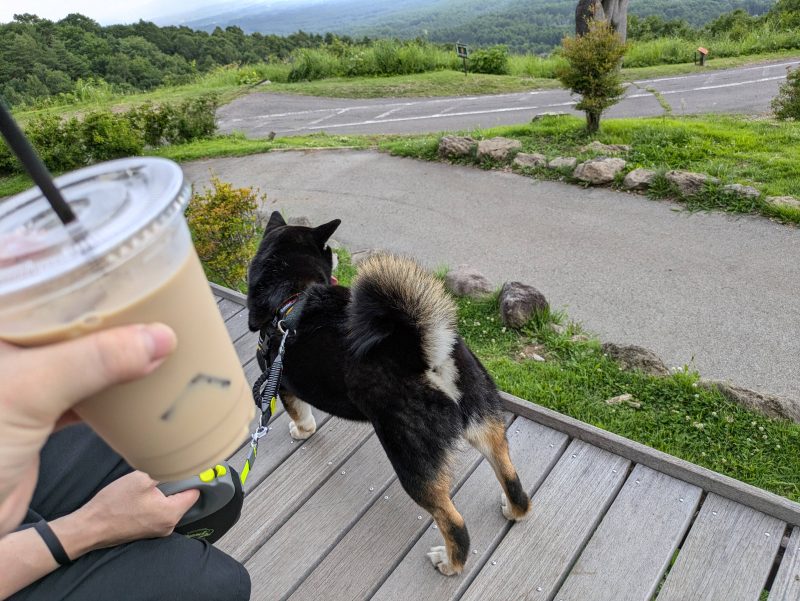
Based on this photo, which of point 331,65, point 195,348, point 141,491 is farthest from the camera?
point 331,65

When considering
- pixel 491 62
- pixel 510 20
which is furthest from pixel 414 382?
pixel 510 20

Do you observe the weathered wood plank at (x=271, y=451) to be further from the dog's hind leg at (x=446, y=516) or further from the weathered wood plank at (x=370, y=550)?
the dog's hind leg at (x=446, y=516)

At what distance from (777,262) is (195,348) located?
535 centimetres

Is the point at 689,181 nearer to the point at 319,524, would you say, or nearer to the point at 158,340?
the point at 319,524

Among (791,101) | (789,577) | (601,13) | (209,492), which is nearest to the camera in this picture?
Answer: (209,492)

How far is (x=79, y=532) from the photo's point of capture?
1.30 metres

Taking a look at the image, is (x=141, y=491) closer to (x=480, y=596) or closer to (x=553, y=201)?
(x=480, y=596)

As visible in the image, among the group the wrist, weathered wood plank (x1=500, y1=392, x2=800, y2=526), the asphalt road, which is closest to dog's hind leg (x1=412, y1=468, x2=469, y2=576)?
weathered wood plank (x1=500, y1=392, x2=800, y2=526)

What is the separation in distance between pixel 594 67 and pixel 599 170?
2.13 m

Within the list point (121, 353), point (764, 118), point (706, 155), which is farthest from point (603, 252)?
point (764, 118)

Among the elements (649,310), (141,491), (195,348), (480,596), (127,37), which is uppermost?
(127,37)

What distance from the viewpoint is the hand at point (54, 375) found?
64 cm

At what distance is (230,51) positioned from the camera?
39.6 metres

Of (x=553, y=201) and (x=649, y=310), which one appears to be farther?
(x=553, y=201)
